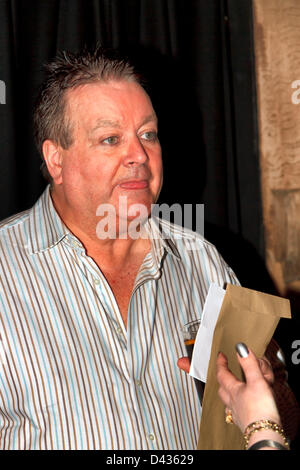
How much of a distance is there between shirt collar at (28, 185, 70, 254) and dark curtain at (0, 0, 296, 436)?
0.45 metres

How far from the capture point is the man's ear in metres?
1.59

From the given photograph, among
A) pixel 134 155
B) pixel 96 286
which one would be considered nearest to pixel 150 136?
pixel 134 155

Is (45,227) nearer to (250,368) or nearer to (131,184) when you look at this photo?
(131,184)

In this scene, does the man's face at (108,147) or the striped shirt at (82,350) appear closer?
the striped shirt at (82,350)

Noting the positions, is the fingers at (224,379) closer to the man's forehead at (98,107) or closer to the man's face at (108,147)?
the man's face at (108,147)

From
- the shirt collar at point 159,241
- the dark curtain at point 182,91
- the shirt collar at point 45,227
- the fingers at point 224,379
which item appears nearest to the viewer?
the fingers at point 224,379

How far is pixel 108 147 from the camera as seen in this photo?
1.51 metres

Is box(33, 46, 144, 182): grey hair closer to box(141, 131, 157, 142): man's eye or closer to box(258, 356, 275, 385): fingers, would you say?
box(141, 131, 157, 142): man's eye

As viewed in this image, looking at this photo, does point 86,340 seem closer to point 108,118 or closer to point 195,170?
point 108,118

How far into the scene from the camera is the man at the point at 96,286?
1.35m

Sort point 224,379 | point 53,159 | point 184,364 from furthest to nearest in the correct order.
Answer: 1. point 53,159
2. point 184,364
3. point 224,379

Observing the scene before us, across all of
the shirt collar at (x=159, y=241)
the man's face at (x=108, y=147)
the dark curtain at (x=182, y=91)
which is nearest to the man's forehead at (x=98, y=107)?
the man's face at (x=108, y=147)

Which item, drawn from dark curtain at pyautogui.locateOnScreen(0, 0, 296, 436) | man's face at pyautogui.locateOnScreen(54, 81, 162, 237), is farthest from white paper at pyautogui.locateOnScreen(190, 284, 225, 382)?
dark curtain at pyautogui.locateOnScreen(0, 0, 296, 436)

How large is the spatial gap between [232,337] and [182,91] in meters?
1.18
